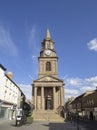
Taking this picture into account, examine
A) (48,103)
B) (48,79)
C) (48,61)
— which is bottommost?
(48,103)

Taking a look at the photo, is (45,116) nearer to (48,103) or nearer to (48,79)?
(48,103)

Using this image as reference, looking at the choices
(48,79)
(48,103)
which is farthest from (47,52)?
(48,103)

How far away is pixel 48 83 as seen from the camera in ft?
190

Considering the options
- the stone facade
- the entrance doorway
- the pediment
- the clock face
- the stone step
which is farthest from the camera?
the clock face

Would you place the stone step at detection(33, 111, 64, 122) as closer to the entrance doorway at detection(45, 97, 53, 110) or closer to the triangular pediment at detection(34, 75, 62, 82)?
the entrance doorway at detection(45, 97, 53, 110)

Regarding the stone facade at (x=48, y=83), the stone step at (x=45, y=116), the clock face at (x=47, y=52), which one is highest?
the clock face at (x=47, y=52)

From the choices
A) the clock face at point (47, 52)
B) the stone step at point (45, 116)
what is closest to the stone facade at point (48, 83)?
the clock face at point (47, 52)

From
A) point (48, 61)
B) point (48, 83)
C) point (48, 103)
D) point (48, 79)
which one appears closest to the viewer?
point (48, 83)

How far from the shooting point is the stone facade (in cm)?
5706

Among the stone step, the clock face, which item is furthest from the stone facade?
the stone step

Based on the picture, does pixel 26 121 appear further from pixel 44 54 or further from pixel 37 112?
pixel 44 54

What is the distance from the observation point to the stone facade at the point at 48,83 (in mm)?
57062

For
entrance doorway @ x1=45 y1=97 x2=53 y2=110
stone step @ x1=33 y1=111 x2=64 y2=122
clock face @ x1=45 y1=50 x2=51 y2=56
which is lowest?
stone step @ x1=33 y1=111 x2=64 y2=122

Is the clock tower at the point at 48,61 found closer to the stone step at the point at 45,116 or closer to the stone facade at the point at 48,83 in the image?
the stone facade at the point at 48,83
